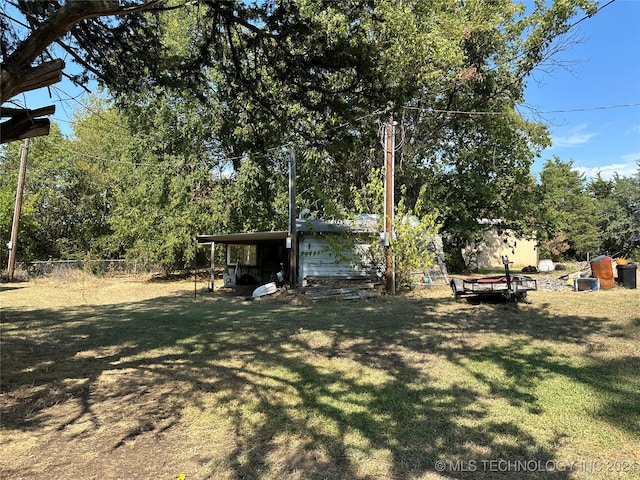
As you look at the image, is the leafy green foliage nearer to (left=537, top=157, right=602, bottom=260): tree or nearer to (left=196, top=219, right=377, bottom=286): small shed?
(left=196, top=219, right=377, bottom=286): small shed

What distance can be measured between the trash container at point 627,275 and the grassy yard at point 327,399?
18.7 feet

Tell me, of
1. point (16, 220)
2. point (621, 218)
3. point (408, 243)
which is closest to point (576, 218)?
point (621, 218)

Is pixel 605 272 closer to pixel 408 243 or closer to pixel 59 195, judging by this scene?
pixel 408 243

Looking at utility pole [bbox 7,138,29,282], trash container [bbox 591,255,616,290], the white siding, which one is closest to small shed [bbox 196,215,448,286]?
the white siding

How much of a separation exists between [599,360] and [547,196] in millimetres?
19728

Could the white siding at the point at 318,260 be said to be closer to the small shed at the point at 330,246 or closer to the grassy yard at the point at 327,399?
the small shed at the point at 330,246

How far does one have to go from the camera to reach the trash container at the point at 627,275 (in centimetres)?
1334

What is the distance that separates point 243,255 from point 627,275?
15.3 meters

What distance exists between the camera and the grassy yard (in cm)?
303

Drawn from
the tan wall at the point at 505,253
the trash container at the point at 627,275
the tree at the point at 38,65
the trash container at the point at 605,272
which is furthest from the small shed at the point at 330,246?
the tan wall at the point at 505,253

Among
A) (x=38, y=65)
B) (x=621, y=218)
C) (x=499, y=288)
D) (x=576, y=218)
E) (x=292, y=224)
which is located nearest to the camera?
(x=38, y=65)

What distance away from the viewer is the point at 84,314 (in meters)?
10.5

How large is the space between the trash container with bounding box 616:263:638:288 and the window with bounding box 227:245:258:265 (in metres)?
14.2

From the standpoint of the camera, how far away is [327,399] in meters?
4.30
